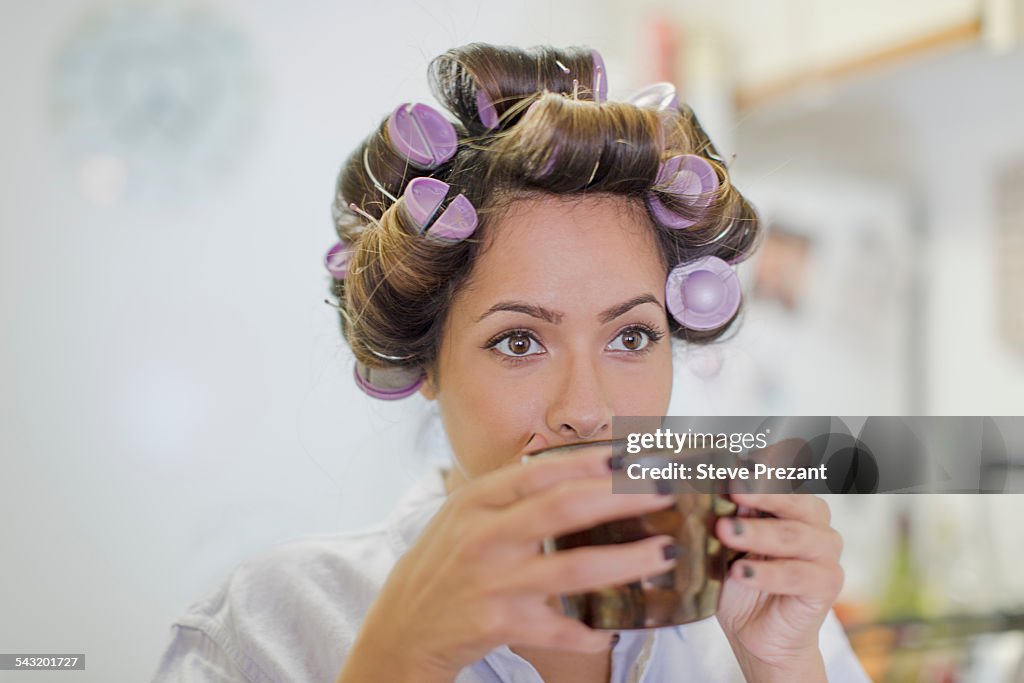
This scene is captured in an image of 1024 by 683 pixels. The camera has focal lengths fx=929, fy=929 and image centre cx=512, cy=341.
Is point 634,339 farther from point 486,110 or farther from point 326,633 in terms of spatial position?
point 326,633

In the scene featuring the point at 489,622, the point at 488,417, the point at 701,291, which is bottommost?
the point at 489,622

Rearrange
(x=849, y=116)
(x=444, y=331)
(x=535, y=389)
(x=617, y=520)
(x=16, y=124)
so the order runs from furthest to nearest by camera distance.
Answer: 1. (x=849, y=116)
2. (x=16, y=124)
3. (x=444, y=331)
4. (x=535, y=389)
5. (x=617, y=520)

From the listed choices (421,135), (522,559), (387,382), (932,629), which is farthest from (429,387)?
(932,629)

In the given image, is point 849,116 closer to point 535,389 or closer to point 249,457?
point 249,457

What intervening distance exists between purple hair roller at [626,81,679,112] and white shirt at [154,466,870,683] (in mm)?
441

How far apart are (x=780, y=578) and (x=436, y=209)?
415 millimetres

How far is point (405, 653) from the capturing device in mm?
558

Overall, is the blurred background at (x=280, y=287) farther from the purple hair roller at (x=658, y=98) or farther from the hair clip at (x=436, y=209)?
the hair clip at (x=436, y=209)

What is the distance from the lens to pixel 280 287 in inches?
61.9

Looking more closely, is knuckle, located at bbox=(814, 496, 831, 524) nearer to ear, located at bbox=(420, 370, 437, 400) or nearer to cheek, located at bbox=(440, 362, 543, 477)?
cheek, located at bbox=(440, 362, 543, 477)

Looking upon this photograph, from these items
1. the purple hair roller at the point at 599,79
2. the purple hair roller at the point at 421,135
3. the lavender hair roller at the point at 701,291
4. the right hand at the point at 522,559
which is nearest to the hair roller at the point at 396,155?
the purple hair roller at the point at 421,135

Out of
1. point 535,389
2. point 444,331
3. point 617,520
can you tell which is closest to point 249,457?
point 444,331

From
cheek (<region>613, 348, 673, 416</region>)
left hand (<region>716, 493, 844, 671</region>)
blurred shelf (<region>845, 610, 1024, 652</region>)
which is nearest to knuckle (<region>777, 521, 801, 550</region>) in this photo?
left hand (<region>716, 493, 844, 671</region>)

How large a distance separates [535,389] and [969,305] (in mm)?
1615
